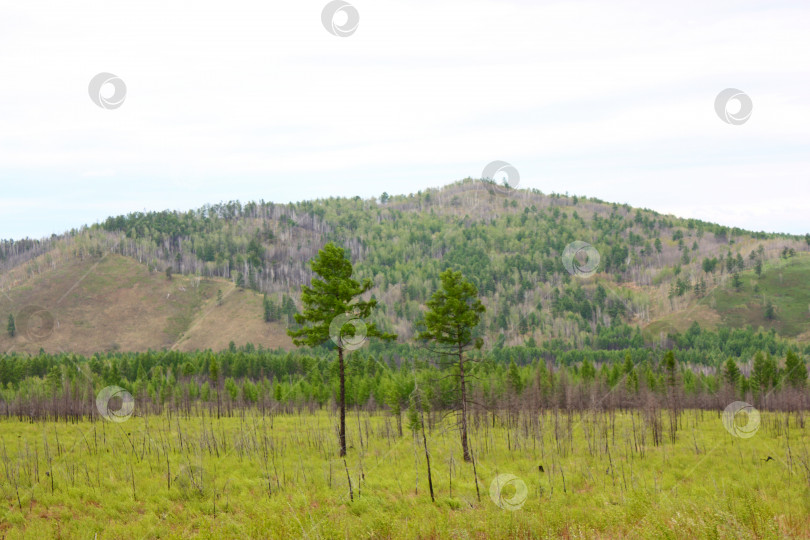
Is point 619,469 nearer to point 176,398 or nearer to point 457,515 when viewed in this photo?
point 457,515

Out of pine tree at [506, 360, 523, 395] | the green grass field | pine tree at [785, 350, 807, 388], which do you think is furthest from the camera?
pine tree at [785, 350, 807, 388]

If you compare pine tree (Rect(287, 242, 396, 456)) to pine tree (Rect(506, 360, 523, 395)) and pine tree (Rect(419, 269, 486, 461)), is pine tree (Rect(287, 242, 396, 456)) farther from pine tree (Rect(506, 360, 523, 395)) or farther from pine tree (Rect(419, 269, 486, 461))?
pine tree (Rect(506, 360, 523, 395))

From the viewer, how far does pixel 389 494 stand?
23.2 metres

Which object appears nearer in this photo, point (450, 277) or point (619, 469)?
point (619, 469)

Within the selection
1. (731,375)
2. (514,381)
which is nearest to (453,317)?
(514,381)

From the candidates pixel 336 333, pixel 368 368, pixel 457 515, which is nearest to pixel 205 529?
pixel 457 515

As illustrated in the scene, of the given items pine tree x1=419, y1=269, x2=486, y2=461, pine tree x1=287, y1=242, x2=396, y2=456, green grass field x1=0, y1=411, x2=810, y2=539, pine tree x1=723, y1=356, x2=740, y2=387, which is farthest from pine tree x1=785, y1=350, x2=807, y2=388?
pine tree x1=287, y1=242, x2=396, y2=456

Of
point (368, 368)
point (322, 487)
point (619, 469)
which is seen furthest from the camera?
point (368, 368)

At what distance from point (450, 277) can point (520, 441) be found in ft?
48.0

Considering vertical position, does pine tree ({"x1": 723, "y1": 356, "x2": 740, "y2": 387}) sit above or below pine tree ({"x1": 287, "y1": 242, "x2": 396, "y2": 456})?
below

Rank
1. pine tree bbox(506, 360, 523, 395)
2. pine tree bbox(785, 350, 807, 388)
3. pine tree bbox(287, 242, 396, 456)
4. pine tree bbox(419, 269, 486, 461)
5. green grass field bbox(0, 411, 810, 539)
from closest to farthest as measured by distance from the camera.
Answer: green grass field bbox(0, 411, 810, 539) → pine tree bbox(287, 242, 396, 456) → pine tree bbox(419, 269, 486, 461) → pine tree bbox(506, 360, 523, 395) → pine tree bbox(785, 350, 807, 388)

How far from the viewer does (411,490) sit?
24.0 metres

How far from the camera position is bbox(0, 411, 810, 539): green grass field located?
55.8 feet

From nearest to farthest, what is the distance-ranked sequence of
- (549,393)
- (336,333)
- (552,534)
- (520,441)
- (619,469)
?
(552,534), (619,469), (336,333), (520,441), (549,393)
